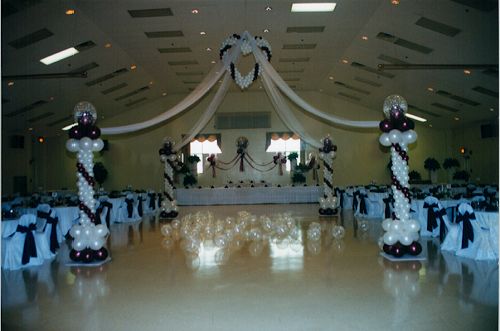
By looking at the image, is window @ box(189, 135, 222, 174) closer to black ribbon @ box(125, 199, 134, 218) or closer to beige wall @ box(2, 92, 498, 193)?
beige wall @ box(2, 92, 498, 193)

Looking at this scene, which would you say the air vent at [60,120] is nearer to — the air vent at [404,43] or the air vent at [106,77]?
the air vent at [106,77]

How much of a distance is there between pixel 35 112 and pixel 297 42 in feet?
32.7

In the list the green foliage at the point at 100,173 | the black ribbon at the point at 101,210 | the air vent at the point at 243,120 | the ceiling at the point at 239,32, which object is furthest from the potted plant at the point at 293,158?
the black ribbon at the point at 101,210

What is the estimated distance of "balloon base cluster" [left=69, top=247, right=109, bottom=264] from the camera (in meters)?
6.22

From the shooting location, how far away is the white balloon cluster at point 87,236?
627cm

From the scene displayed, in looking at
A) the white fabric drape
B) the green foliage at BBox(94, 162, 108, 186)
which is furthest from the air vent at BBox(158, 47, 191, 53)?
the green foliage at BBox(94, 162, 108, 186)

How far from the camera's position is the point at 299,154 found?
19.0 meters

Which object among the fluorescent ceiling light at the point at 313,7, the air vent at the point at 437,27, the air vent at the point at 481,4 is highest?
the fluorescent ceiling light at the point at 313,7

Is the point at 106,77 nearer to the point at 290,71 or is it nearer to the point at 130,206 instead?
the point at 130,206

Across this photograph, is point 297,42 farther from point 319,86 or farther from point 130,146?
point 130,146

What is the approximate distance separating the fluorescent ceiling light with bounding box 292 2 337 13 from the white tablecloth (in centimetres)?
795

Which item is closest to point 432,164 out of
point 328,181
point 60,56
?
point 328,181

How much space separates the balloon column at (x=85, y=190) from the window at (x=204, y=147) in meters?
12.9

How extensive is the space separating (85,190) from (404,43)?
877 centimetres
